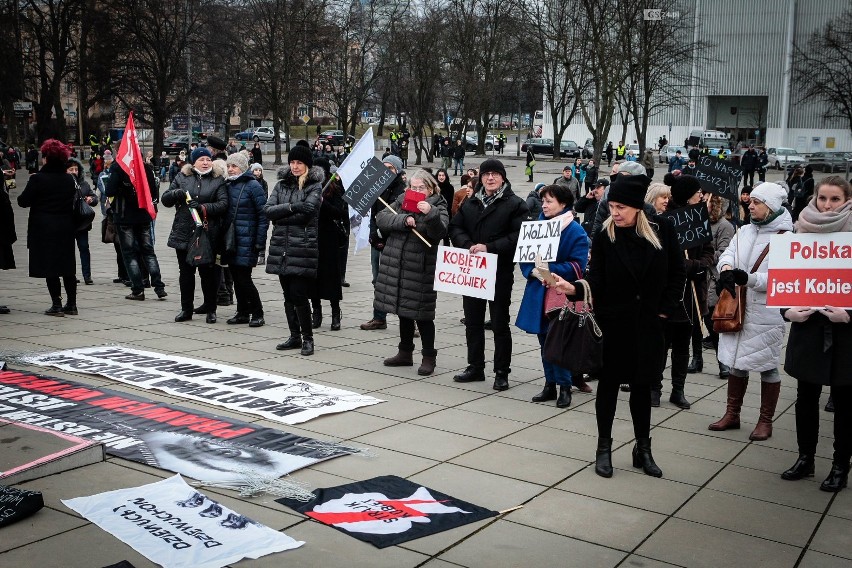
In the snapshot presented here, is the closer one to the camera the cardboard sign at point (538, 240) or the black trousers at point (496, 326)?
the cardboard sign at point (538, 240)

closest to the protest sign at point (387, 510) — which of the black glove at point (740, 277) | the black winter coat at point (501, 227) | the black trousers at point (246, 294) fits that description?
the black glove at point (740, 277)

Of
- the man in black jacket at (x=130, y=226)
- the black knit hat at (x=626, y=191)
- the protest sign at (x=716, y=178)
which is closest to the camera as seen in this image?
the black knit hat at (x=626, y=191)

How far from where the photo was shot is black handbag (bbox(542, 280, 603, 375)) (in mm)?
6277

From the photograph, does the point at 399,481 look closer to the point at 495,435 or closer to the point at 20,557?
the point at 495,435

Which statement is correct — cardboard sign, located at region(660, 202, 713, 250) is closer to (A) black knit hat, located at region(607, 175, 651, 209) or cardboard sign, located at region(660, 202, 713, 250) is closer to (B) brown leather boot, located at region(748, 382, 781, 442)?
(B) brown leather boot, located at region(748, 382, 781, 442)

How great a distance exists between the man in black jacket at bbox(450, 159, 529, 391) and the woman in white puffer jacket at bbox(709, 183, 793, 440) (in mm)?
2030

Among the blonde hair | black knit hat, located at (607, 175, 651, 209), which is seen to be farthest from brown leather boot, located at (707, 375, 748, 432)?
black knit hat, located at (607, 175, 651, 209)

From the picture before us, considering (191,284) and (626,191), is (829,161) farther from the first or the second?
(626,191)

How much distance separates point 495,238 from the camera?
8.74 m

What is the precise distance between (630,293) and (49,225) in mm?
7936

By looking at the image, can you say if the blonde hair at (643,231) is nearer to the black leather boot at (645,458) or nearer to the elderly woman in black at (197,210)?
the black leather boot at (645,458)

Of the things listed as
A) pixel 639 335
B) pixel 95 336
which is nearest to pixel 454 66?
pixel 95 336

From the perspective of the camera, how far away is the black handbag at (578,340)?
628 cm

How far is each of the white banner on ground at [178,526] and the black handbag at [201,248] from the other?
5.93 m
